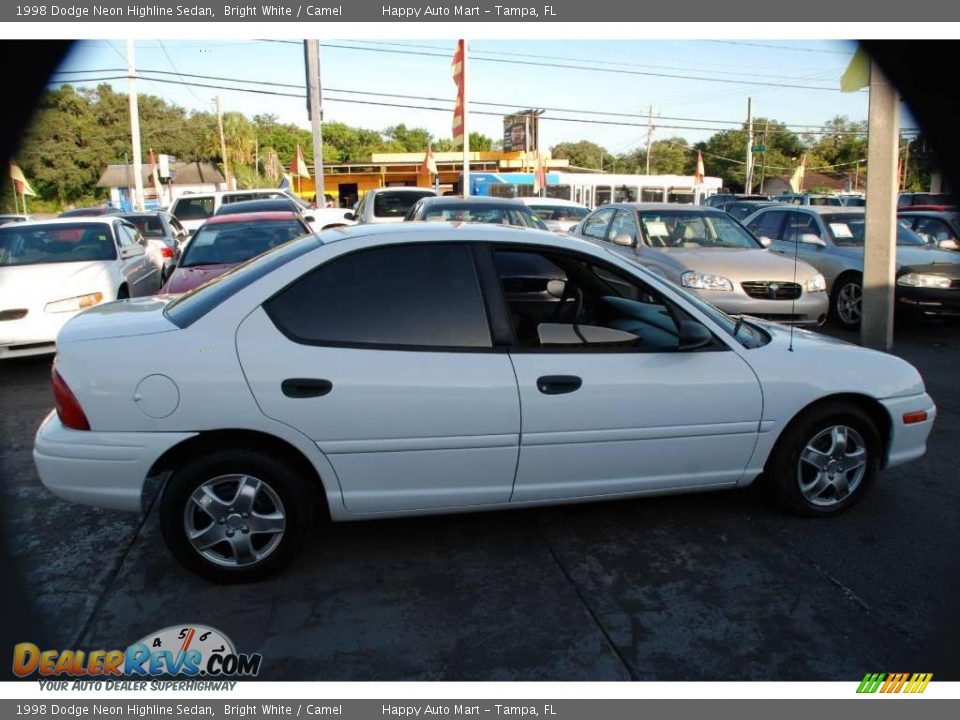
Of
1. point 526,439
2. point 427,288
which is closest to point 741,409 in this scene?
point 526,439

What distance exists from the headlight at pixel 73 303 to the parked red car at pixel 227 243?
2.33 feet

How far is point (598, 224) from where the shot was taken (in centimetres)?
1119

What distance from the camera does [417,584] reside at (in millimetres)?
3367

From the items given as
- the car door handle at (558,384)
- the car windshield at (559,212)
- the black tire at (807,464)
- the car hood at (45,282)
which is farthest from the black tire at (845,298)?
the car hood at (45,282)

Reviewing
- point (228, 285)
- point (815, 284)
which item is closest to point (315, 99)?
point (815, 284)

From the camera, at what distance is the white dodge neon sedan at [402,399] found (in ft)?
10.5

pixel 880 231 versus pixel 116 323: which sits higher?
pixel 880 231

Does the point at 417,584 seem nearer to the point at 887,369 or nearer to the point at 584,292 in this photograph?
the point at 584,292

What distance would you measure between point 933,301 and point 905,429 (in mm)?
6115

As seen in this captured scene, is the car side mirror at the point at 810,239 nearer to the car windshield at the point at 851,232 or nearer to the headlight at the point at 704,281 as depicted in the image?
the car windshield at the point at 851,232

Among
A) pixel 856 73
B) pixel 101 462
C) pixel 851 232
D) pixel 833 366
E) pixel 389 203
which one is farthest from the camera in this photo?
pixel 389 203

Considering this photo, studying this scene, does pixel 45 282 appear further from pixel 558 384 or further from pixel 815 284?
pixel 815 284

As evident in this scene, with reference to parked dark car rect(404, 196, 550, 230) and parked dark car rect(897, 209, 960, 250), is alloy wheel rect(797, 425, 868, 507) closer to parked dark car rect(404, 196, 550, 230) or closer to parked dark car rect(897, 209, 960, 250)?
parked dark car rect(404, 196, 550, 230)

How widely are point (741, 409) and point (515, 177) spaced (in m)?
41.2
